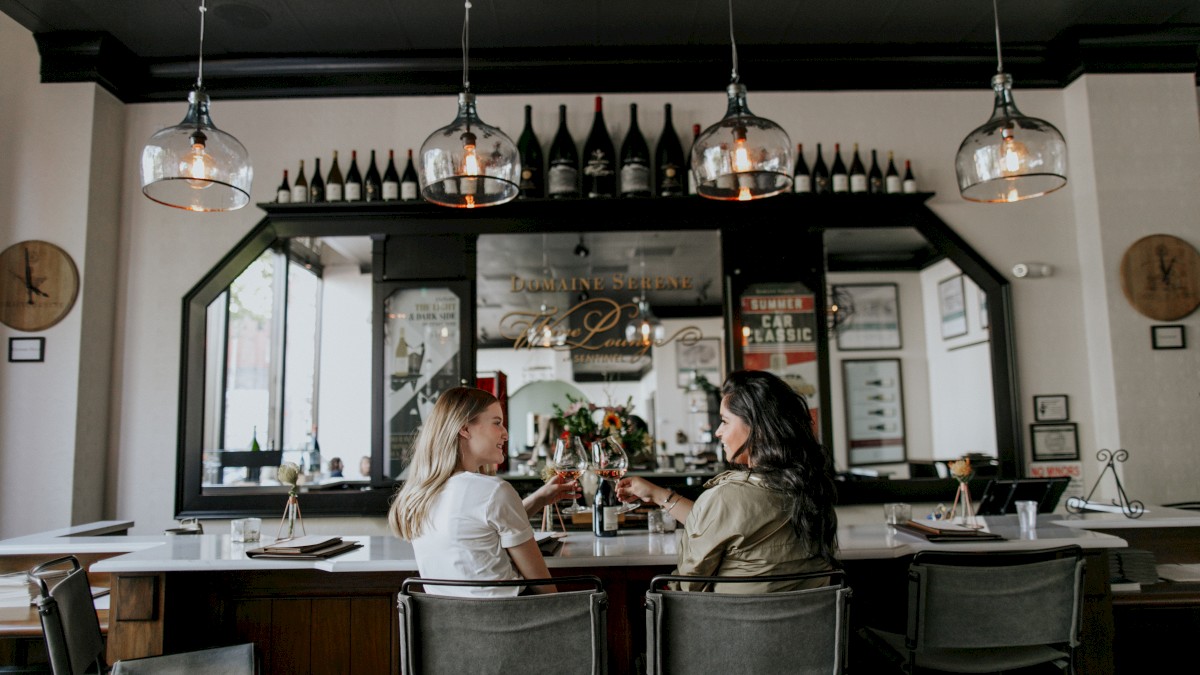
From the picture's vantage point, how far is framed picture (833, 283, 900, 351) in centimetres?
904

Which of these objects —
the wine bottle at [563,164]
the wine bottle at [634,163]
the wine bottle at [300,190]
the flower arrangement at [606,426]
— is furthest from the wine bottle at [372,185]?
the flower arrangement at [606,426]

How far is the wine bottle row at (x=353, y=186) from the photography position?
482 centimetres

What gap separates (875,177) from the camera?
500cm

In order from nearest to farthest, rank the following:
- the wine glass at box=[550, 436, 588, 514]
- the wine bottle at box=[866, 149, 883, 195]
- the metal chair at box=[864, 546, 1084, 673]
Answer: the metal chair at box=[864, 546, 1084, 673], the wine glass at box=[550, 436, 588, 514], the wine bottle at box=[866, 149, 883, 195]

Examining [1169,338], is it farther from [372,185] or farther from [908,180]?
[372,185]

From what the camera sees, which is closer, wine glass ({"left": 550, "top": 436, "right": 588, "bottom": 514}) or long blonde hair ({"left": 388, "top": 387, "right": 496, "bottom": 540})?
long blonde hair ({"left": 388, "top": 387, "right": 496, "bottom": 540})

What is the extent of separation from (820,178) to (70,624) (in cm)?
433

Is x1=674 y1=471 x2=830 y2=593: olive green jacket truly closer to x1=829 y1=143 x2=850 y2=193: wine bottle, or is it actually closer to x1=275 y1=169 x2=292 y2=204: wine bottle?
x1=829 y1=143 x2=850 y2=193: wine bottle

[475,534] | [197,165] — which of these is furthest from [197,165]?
[475,534]

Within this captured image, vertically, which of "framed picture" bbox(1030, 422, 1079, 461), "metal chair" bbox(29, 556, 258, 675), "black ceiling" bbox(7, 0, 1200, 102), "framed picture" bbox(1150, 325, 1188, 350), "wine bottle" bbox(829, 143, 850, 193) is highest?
"black ceiling" bbox(7, 0, 1200, 102)

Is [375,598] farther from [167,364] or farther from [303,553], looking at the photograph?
[167,364]

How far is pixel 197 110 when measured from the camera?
9.61ft

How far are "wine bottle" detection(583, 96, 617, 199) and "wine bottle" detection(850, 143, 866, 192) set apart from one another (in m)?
1.48

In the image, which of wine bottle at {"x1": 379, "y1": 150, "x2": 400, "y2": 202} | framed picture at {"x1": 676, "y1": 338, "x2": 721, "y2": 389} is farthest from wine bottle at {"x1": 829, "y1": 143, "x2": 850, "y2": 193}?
A: framed picture at {"x1": 676, "y1": 338, "x2": 721, "y2": 389}
